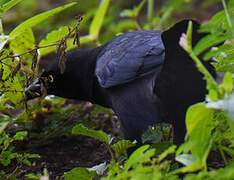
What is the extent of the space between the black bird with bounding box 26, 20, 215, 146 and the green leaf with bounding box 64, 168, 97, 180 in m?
0.61

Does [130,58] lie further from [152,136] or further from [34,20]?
[34,20]

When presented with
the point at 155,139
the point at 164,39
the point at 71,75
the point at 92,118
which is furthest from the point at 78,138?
the point at 164,39

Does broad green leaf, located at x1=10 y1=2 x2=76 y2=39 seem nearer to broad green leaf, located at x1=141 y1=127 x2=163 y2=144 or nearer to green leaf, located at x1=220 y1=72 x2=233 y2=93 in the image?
broad green leaf, located at x1=141 y1=127 x2=163 y2=144

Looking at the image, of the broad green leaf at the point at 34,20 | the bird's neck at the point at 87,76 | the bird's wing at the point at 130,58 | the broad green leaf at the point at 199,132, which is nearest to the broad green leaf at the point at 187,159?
the broad green leaf at the point at 199,132

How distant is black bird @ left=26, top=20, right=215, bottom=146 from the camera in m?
2.44

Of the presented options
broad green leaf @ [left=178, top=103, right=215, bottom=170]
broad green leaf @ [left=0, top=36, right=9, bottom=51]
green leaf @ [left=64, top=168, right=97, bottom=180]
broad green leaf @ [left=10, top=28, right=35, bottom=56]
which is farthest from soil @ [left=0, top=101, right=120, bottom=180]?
broad green leaf @ [left=178, top=103, right=215, bottom=170]

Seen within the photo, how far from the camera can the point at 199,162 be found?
60.0 inches

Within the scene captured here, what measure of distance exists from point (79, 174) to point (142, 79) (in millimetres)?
888

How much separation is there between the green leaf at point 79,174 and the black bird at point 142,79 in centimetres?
61

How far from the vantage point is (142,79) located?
9.09 feet

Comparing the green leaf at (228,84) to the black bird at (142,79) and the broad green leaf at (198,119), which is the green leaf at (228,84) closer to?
the broad green leaf at (198,119)

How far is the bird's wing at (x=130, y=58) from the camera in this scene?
8.92 ft

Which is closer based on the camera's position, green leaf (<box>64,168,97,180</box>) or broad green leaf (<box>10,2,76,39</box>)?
green leaf (<box>64,168,97,180</box>)

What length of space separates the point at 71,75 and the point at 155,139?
3.75 feet
